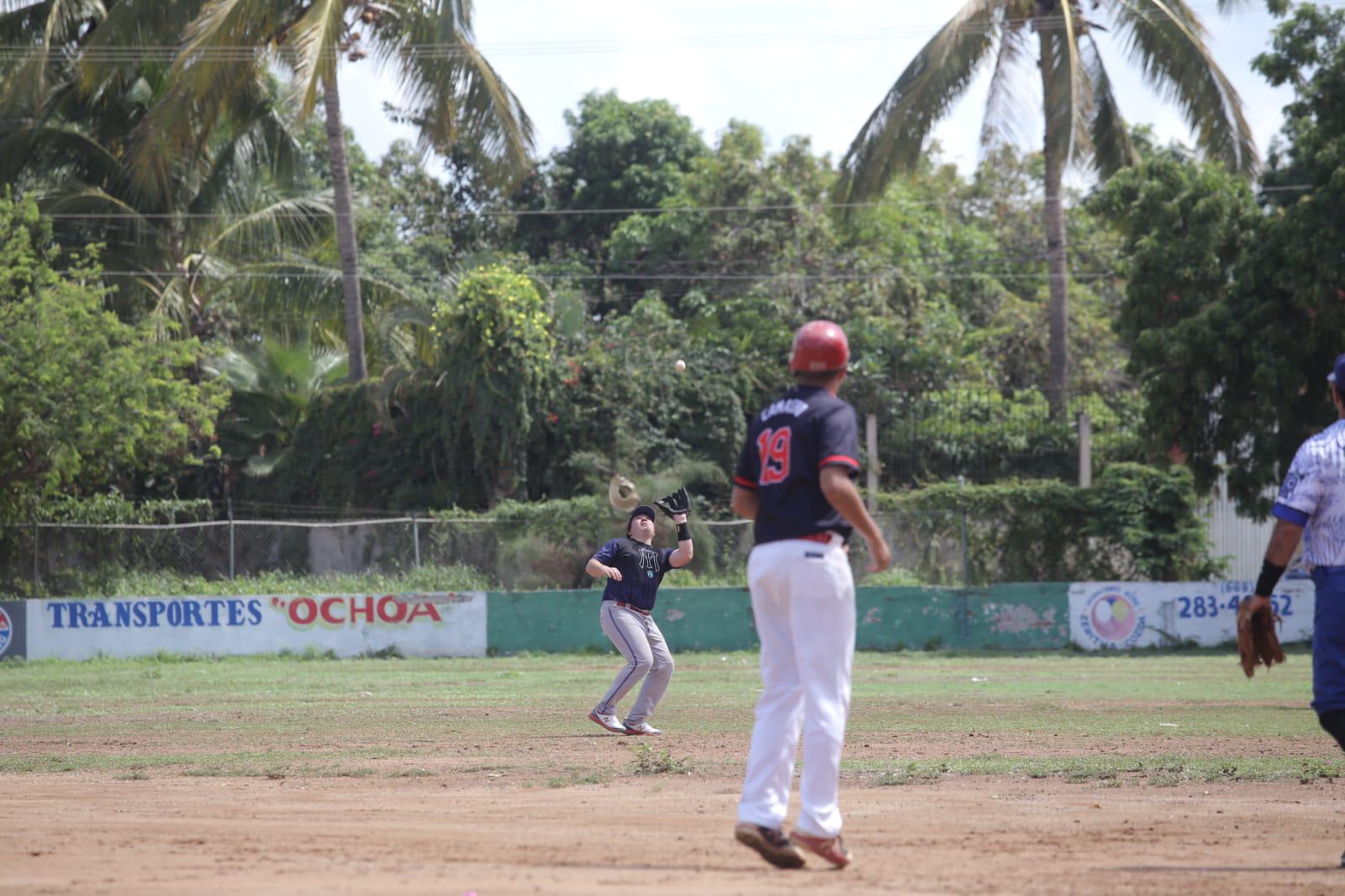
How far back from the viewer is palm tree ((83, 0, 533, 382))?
26906mm

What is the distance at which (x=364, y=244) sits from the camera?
144 ft

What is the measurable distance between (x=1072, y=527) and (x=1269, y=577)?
70.8 ft

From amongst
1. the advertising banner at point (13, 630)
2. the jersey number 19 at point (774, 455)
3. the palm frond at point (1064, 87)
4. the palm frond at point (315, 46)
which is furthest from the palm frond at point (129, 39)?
the jersey number 19 at point (774, 455)

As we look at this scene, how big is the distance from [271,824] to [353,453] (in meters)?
24.3

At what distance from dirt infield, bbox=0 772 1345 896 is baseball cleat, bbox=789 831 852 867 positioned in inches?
2.6

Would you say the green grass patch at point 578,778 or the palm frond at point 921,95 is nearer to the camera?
the green grass patch at point 578,778

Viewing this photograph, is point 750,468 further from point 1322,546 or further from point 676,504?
point 676,504

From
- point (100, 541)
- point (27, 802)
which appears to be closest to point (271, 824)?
point (27, 802)

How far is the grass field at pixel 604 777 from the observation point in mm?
6059

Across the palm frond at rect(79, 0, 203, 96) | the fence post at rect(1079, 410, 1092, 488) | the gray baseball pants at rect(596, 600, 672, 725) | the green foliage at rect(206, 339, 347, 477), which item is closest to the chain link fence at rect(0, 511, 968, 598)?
the fence post at rect(1079, 410, 1092, 488)

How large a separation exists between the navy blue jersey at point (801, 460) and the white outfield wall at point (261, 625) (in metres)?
18.6

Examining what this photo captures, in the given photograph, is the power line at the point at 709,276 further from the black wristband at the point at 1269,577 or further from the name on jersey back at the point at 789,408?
the black wristband at the point at 1269,577

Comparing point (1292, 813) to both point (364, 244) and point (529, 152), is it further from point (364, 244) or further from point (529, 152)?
point (364, 244)

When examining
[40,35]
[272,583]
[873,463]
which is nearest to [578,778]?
[272,583]
